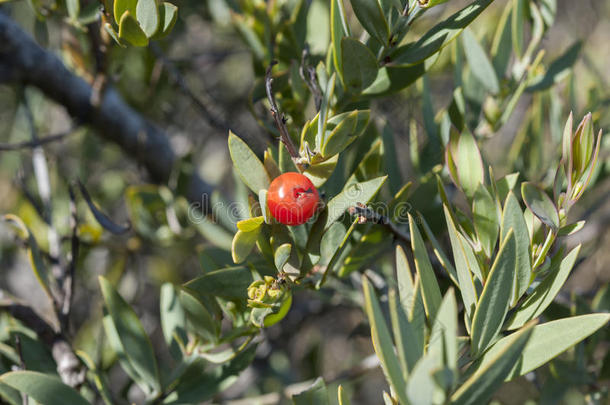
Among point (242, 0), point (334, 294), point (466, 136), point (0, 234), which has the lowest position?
point (334, 294)

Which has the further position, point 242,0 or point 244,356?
point 242,0

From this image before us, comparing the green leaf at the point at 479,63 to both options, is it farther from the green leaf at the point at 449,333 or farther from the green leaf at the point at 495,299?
the green leaf at the point at 449,333

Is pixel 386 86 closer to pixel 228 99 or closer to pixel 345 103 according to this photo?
pixel 345 103

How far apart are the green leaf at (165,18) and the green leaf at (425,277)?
1.23 feet

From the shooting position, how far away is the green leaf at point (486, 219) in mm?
551

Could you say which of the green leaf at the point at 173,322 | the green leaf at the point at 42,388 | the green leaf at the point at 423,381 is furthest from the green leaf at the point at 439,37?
the green leaf at the point at 42,388

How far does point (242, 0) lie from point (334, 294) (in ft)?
2.02

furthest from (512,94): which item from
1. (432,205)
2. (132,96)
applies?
(132,96)

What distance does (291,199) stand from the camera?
48cm

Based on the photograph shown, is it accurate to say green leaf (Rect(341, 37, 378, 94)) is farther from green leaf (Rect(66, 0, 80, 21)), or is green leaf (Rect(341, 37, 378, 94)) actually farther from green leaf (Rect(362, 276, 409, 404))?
green leaf (Rect(66, 0, 80, 21))

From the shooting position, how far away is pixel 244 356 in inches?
27.8

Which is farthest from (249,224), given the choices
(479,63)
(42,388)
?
(479,63)

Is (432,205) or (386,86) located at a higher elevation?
(386,86)

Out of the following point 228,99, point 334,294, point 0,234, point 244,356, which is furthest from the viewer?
point 228,99
